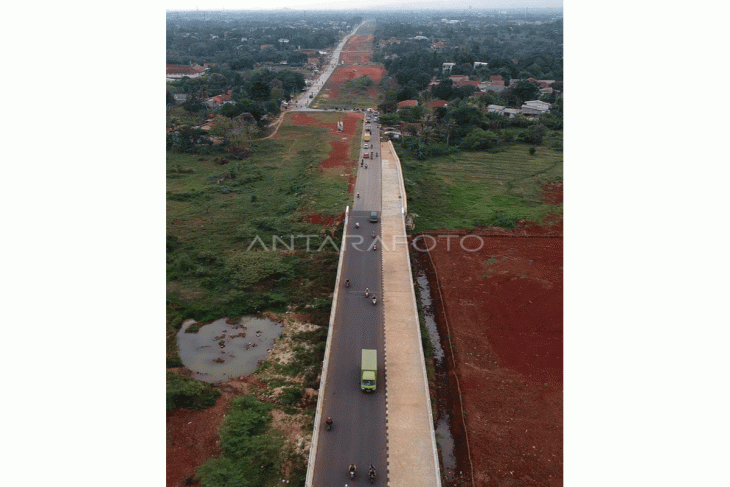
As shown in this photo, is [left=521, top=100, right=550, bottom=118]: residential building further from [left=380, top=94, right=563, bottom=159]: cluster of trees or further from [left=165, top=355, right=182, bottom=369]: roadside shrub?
[left=165, top=355, right=182, bottom=369]: roadside shrub

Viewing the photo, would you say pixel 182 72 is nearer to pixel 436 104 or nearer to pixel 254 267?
pixel 436 104

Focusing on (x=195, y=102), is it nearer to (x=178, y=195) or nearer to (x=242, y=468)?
(x=178, y=195)

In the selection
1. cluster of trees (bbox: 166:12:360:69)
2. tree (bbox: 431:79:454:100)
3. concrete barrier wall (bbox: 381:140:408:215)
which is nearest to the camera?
concrete barrier wall (bbox: 381:140:408:215)

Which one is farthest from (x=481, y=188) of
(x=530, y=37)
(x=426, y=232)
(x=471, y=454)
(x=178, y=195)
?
(x=530, y=37)

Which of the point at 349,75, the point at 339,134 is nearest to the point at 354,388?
the point at 339,134

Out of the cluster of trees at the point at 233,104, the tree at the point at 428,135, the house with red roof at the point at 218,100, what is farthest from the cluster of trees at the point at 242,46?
the tree at the point at 428,135

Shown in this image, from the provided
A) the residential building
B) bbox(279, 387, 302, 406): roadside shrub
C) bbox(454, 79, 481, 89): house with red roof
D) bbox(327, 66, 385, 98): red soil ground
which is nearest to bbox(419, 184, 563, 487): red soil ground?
bbox(279, 387, 302, 406): roadside shrub

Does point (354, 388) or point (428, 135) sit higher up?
point (428, 135)
